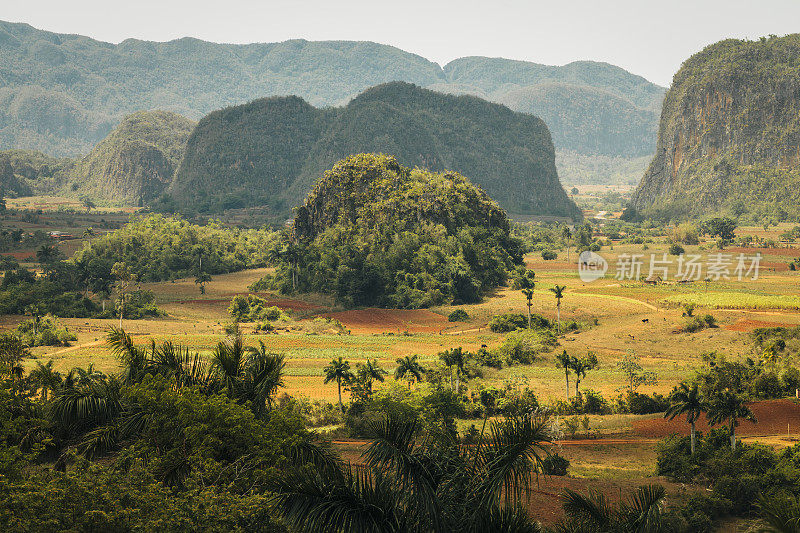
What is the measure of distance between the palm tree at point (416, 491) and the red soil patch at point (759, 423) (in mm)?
30165

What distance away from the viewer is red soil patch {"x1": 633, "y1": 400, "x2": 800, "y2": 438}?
38.2 meters

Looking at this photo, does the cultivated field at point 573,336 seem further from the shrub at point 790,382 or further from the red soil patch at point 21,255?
the red soil patch at point 21,255

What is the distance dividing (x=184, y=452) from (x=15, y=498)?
3.47m

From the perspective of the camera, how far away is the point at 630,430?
40000 millimetres

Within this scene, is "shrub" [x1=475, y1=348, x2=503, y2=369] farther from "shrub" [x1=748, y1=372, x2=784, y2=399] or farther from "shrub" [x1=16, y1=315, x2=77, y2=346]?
"shrub" [x1=16, y1=315, x2=77, y2=346]

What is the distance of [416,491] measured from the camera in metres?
11.2

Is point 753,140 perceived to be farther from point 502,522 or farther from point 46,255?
point 502,522

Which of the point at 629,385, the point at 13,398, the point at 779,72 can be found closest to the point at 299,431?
the point at 13,398

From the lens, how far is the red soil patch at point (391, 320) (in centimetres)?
7381

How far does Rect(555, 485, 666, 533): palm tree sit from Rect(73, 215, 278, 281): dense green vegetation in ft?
302

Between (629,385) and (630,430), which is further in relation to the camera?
(629,385)

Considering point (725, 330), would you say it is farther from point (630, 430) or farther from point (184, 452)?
point (184, 452)

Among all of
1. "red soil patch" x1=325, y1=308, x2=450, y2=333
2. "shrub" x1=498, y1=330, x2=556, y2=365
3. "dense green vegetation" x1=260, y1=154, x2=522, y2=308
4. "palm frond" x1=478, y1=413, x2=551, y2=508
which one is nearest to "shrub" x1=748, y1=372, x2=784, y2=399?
"shrub" x1=498, y1=330, x2=556, y2=365

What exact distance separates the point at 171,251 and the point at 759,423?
90190 millimetres
